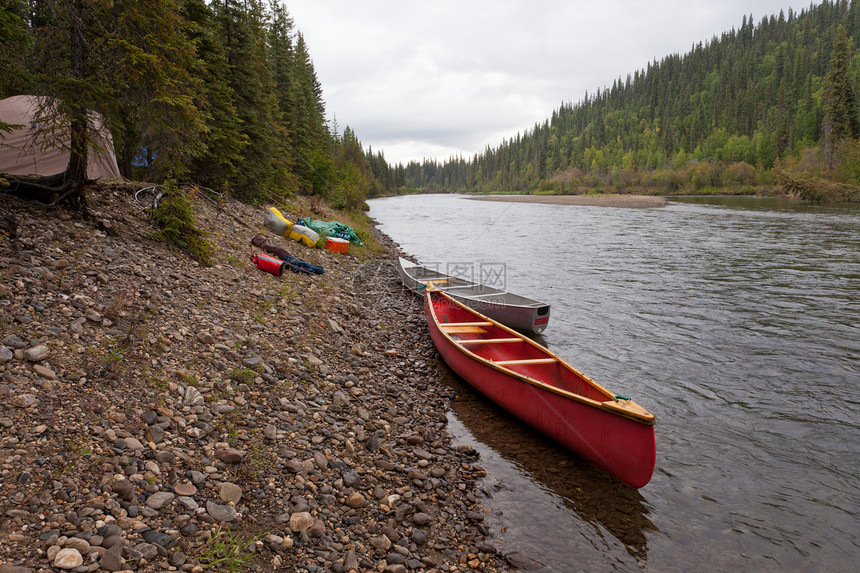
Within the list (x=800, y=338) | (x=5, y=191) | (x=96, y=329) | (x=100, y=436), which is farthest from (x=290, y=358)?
(x=800, y=338)

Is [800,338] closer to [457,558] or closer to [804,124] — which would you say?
[457,558]

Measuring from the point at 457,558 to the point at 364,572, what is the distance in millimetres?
1032

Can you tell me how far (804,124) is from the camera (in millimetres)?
87000

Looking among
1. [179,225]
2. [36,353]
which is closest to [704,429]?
[36,353]

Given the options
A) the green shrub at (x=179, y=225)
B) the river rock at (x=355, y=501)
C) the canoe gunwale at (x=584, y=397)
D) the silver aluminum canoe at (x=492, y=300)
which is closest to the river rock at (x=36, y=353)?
the river rock at (x=355, y=501)

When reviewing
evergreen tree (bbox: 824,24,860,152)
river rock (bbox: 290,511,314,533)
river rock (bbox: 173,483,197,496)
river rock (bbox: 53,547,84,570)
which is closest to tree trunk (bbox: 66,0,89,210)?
river rock (bbox: 173,483,197,496)

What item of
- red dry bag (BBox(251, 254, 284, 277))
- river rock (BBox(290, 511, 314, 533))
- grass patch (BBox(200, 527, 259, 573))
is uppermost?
red dry bag (BBox(251, 254, 284, 277))

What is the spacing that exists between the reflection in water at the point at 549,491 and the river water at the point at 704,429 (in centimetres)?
2

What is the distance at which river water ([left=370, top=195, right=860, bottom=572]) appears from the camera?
16.6 ft

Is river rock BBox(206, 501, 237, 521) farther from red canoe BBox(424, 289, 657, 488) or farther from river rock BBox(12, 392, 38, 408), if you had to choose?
red canoe BBox(424, 289, 657, 488)

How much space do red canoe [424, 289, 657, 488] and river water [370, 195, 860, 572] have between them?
1.21 ft

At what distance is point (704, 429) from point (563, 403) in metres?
2.99

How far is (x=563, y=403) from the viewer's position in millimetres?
6371

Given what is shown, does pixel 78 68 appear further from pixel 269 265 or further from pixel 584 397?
pixel 584 397
